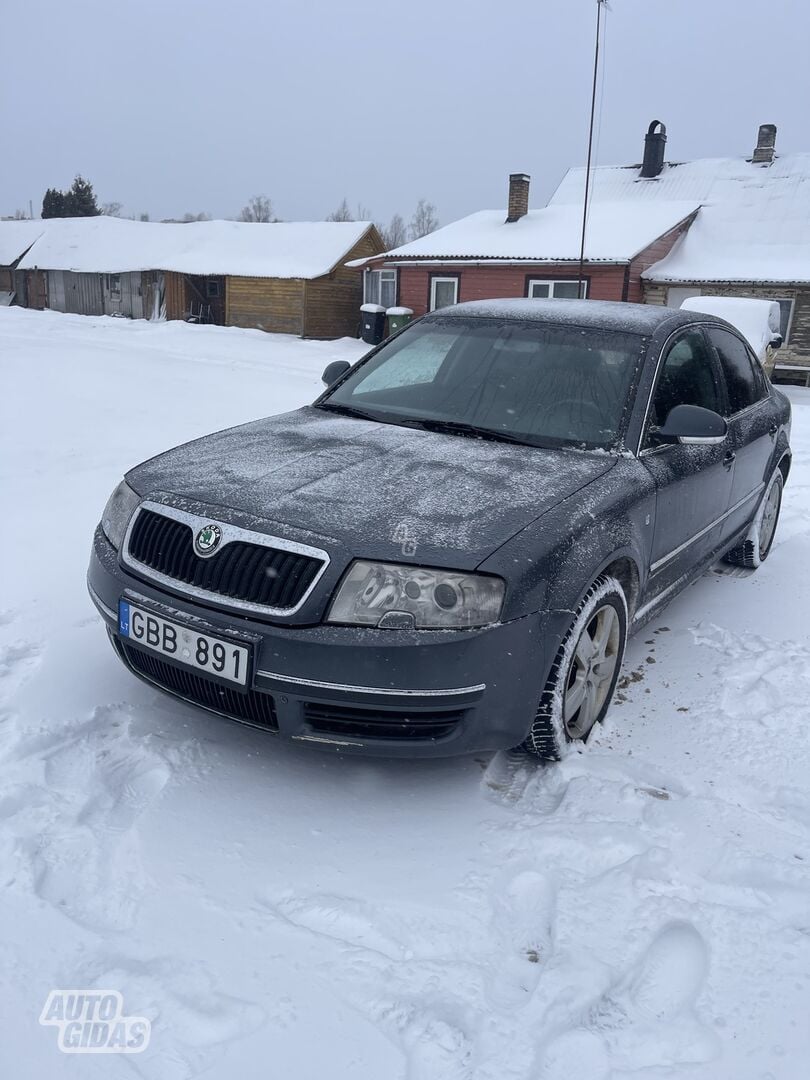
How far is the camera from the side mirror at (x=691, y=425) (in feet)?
11.1

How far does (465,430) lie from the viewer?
3.44 meters

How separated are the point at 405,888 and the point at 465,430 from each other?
71.7 inches

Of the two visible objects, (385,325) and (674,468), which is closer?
(674,468)

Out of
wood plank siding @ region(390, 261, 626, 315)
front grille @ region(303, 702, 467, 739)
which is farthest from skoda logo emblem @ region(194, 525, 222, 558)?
wood plank siding @ region(390, 261, 626, 315)

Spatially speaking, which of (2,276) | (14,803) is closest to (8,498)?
(14,803)

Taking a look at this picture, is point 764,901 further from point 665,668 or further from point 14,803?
point 14,803

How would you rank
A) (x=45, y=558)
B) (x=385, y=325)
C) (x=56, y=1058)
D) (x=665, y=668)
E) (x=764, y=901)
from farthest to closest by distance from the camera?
(x=385, y=325) → (x=45, y=558) → (x=665, y=668) → (x=764, y=901) → (x=56, y=1058)

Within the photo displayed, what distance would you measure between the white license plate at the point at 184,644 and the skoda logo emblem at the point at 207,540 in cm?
24

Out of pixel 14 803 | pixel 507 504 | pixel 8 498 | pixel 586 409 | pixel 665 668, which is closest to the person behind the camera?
pixel 14 803

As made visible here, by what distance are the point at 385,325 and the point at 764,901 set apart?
74.3 feet

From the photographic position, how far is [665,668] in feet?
12.5

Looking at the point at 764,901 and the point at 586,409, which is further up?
the point at 586,409

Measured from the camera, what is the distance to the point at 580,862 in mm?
2449

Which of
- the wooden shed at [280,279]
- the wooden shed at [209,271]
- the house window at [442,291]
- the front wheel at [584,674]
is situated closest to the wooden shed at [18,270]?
the wooden shed at [209,271]
